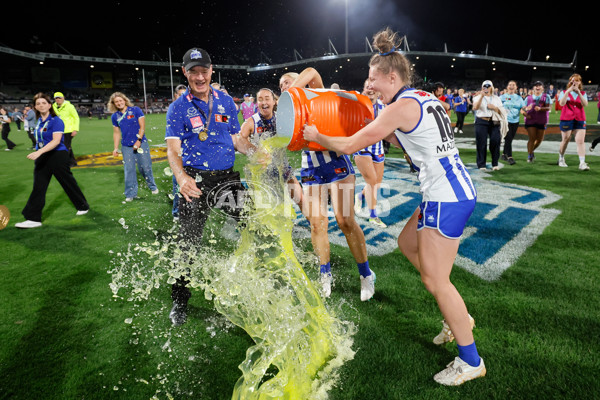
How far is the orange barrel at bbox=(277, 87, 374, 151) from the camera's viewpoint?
94.2 inches

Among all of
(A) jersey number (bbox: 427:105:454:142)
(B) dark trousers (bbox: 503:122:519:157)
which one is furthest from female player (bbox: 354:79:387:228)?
(B) dark trousers (bbox: 503:122:519:157)

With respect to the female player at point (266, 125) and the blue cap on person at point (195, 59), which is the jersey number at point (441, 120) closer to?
the blue cap on person at point (195, 59)

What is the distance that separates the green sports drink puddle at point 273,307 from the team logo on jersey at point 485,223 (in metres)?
1.73

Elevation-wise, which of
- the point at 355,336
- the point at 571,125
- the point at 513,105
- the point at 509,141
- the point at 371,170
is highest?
the point at 513,105

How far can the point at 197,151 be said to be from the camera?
10.7 feet

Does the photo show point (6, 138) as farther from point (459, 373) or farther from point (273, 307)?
point (459, 373)

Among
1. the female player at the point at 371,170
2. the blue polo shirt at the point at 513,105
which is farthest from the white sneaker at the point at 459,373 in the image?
the blue polo shirt at the point at 513,105

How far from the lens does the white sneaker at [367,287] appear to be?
3.39 m

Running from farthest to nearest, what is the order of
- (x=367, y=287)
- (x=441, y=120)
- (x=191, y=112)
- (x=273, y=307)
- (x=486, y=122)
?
(x=486, y=122) → (x=367, y=287) → (x=191, y=112) → (x=273, y=307) → (x=441, y=120)

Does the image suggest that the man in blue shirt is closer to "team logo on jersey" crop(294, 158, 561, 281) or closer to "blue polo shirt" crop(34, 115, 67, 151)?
"team logo on jersey" crop(294, 158, 561, 281)

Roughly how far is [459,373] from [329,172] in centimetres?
201

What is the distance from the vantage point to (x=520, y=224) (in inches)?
207

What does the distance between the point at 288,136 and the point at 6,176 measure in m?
12.0

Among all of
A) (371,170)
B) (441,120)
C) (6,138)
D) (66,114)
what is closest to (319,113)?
(441,120)
